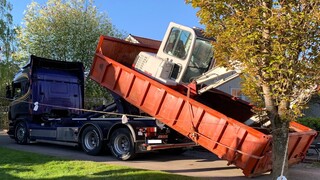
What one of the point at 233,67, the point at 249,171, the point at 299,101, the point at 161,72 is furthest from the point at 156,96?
the point at 299,101

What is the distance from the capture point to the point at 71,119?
1360 cm

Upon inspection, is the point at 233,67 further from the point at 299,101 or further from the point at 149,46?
the point at 149,46

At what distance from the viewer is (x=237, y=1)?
18.4ft

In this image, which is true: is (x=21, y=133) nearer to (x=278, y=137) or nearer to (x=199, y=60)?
(x=199, y=60)

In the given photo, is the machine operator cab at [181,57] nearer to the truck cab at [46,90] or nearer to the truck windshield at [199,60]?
the truck windshield at [199,60]

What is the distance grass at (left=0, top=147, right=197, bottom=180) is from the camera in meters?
8.20

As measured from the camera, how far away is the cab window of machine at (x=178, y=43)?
1084 cm

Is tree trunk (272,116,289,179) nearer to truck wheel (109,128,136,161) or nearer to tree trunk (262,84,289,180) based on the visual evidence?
tree trunk (262,84,289,180)

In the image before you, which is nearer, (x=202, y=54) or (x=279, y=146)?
(x=279, y=146)

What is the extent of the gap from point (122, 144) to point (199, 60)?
11.3 feet

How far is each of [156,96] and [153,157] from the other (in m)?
2.83

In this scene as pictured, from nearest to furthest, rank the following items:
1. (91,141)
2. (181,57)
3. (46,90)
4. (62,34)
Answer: (181,57), (91,141), (46,90), (62,34)

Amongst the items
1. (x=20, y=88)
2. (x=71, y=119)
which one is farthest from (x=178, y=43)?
(x=20, y=88)

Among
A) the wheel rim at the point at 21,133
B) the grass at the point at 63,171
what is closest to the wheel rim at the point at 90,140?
the grass at the point at 63,171
